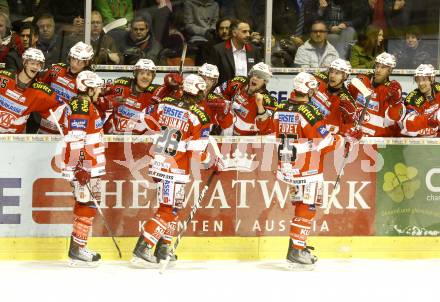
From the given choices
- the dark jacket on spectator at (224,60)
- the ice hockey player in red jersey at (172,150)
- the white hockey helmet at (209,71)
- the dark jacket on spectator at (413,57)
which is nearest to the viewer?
the ice hockey player in red jersey at (172,150)

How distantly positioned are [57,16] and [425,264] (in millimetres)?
4473

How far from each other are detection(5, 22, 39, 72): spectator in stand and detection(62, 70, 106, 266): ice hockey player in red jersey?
1.78 m

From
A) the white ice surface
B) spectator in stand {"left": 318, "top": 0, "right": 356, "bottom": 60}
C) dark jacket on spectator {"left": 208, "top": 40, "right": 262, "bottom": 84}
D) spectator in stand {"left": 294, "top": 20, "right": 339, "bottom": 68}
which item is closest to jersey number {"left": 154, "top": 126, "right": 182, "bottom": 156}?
the white ice surface

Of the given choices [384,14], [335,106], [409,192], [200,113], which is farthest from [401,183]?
[384,14]

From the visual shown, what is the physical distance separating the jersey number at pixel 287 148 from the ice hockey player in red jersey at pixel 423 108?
1877 millimetres

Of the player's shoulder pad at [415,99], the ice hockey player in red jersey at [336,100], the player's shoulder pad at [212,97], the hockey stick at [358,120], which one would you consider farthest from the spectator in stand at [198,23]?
the player's shoulder pad at [415,99]

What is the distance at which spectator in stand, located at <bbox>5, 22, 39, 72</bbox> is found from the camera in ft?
43.4

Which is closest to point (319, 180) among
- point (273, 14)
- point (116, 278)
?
point (116, 278)

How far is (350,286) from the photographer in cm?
1124

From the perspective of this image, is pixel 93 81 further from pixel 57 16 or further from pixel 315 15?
pixel 315 15

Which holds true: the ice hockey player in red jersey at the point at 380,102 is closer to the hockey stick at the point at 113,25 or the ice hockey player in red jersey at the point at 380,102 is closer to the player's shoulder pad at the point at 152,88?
the player's shoulder pad at the point at 152,88

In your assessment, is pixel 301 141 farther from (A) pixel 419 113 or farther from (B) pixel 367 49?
(B) pixel 367 49

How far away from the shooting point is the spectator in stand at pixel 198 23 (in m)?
14.0

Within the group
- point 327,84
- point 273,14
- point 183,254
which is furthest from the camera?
point 273,14
